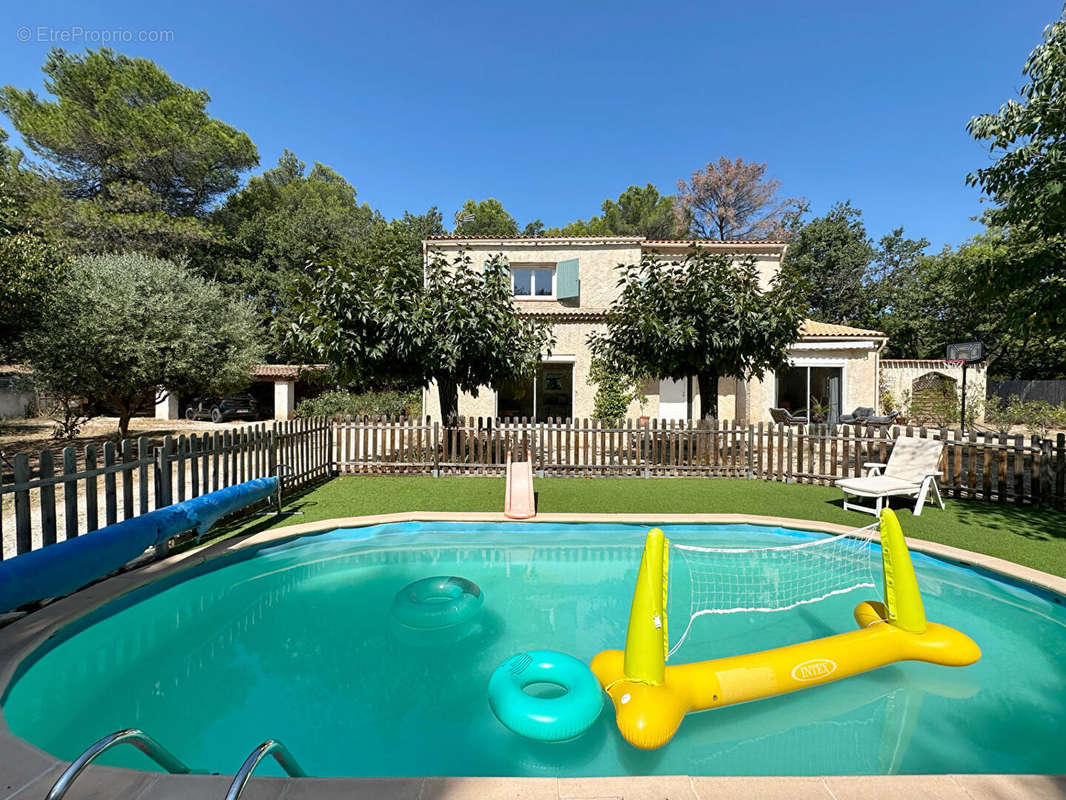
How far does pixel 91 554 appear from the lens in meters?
3.97

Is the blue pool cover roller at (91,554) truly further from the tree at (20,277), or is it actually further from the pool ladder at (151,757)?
the tree at (20,277)

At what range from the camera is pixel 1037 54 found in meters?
7.31

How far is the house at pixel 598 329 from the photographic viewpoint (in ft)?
54.9

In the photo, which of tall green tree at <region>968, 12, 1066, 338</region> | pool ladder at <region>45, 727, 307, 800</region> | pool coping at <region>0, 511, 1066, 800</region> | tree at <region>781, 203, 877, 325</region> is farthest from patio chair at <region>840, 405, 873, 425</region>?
tree at <region>781, 203, 877, 325</region>

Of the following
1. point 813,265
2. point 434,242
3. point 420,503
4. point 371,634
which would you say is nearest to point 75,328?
point 434,242

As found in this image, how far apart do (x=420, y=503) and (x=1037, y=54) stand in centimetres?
1214

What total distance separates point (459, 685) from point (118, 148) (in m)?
34.7

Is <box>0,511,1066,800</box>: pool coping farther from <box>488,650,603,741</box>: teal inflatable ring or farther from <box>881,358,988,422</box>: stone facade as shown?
<box>881,358,988,422</box>: stone facade

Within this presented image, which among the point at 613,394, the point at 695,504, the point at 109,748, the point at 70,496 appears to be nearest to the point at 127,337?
the point at 70,496

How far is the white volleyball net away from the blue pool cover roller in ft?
16.8

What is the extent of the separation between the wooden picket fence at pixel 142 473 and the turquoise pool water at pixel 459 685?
1055 millimetres

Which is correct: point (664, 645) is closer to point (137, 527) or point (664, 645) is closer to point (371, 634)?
point (371, 634)

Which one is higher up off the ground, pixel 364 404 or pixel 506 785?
pixel 364 404

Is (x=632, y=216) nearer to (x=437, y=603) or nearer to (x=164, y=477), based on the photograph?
(x=164, y=477)
